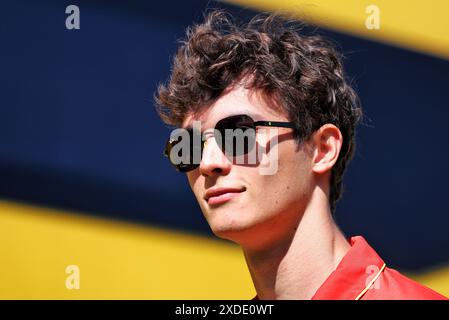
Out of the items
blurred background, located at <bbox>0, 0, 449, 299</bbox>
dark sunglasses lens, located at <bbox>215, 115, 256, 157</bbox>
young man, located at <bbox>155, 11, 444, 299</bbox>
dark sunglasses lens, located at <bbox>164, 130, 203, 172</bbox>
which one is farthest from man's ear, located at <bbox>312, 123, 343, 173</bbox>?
blurred background, located at <bbox>0, 0, 449, 299</bbox>

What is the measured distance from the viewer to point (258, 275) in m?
1.95

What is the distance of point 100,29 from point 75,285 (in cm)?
96

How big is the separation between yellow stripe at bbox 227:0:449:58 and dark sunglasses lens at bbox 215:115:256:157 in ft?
4.51

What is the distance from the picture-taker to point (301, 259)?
191cm

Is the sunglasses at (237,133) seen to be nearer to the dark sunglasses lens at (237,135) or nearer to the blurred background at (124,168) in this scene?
the dark sunglasses lens at (237,135)

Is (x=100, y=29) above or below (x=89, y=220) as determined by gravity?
above

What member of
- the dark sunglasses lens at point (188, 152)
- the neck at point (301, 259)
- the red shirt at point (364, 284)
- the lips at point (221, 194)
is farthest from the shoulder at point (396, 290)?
the dark sunglasses lens at point (188, 152)

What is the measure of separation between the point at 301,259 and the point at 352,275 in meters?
0.12

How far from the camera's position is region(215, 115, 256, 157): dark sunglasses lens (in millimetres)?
1905

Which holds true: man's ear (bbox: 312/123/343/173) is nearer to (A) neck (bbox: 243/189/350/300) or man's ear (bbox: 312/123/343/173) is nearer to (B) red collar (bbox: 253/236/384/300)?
(A) neck (bbox: 243/189/350/300)

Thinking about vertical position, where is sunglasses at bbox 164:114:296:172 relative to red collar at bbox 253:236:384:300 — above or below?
above
